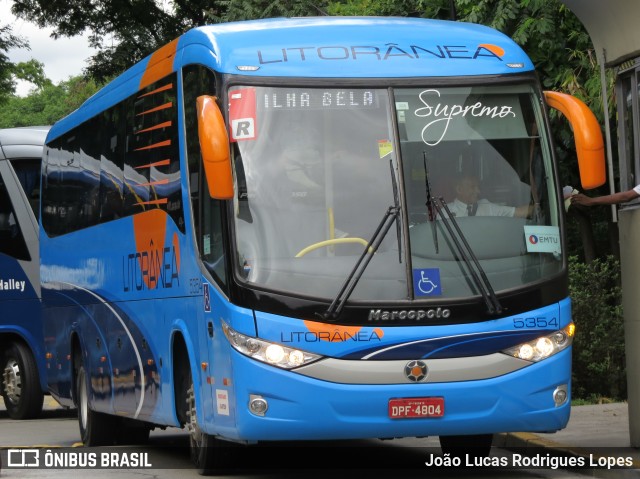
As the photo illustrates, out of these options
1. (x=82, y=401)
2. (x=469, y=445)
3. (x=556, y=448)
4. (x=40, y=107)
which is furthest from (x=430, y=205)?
(x=40, y=107)

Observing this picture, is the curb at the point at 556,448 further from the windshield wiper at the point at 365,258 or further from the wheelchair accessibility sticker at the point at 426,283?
the windshield wiper at the point at 365,258

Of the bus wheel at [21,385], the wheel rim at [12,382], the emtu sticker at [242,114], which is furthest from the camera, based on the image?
the wheel rim at [12,382]

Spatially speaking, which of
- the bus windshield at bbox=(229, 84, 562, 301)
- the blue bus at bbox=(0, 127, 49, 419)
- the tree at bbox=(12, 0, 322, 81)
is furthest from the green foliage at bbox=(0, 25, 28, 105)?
the bus windshield at bbox=(229, 84, 562, 301)

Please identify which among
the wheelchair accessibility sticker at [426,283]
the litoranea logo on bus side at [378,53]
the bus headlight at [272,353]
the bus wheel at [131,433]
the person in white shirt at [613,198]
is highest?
the litoranea logo on bus side at [378,53]

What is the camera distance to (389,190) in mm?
9859

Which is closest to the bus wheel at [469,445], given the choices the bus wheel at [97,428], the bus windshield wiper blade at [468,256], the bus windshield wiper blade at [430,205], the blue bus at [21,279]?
the bus windshield wiper blade at [468,256]

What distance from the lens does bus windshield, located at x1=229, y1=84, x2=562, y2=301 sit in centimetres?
969

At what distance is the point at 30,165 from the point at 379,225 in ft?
37.6

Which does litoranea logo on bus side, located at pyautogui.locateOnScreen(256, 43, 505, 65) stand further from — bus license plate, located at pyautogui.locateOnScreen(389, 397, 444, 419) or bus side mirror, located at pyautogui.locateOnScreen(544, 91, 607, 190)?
bus license plate, located at pyautogui.locateOnScreen(389, 397, 444, 419)

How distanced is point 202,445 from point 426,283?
252cm

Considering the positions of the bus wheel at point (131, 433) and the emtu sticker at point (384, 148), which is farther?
the bus wheel at point (131, 433)

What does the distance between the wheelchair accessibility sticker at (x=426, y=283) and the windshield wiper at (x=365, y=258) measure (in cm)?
16

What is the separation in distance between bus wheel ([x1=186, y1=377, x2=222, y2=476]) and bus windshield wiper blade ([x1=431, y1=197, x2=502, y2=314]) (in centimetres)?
246

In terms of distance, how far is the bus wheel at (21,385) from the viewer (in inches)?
773
